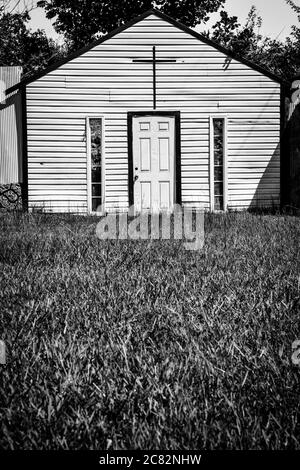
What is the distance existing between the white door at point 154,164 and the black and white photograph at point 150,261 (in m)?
0.04

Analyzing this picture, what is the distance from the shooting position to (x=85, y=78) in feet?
44.0

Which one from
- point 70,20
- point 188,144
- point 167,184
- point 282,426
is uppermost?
point 70,20

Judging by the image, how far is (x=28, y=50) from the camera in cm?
3497

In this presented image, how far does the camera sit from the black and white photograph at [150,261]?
1827mm

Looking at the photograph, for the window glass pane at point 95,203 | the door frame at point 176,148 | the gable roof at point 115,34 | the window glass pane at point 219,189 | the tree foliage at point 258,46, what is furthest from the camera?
the tree foliage at point 258,46

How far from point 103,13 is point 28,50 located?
5879mm

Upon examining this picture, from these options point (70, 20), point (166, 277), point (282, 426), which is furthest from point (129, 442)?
point (70, 20)

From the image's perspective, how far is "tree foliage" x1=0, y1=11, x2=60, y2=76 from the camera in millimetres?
31100

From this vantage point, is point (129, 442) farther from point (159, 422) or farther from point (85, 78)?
point (85, 78)

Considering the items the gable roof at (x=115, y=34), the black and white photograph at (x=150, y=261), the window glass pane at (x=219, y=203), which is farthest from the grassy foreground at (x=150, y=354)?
the gable roof at (x=115, y=34)

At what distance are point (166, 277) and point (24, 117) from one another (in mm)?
10238

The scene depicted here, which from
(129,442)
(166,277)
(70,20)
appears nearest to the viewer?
(129,442)

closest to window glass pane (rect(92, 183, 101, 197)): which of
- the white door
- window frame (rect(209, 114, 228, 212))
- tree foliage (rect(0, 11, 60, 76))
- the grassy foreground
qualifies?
the white door

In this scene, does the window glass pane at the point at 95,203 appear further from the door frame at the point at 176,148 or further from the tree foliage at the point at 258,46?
the tree foliage at the point at 258,46
